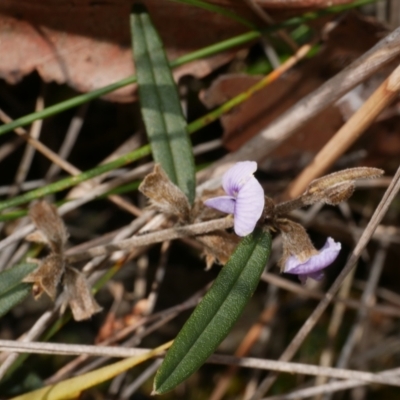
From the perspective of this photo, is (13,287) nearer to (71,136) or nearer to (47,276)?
(47,276)

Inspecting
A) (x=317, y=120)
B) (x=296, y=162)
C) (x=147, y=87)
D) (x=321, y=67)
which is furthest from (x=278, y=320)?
(x=147, y=87)

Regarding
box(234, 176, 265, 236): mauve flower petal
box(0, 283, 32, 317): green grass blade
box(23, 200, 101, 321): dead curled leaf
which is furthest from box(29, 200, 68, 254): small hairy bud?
box(234, 176, 265, 236): mauve flower petal

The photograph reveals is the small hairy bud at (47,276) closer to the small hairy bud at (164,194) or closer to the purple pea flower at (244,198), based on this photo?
the small hairy bud at (164,194)

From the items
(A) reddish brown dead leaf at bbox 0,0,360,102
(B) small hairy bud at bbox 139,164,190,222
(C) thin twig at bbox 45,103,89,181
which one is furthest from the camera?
(C) thin twig at bbox 45,103,89,181

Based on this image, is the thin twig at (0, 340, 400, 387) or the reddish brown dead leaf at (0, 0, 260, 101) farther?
the reddish brown dead leaf at (0, 0, 260, 101)

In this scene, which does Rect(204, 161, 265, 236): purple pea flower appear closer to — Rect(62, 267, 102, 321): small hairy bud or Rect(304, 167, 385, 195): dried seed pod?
Rect(304, 167, 385, 195): dried seed pod

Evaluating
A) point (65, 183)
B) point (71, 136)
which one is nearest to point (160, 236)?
point (65, 183)

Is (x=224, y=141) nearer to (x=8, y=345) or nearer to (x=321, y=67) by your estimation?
(x=321, y=67)
